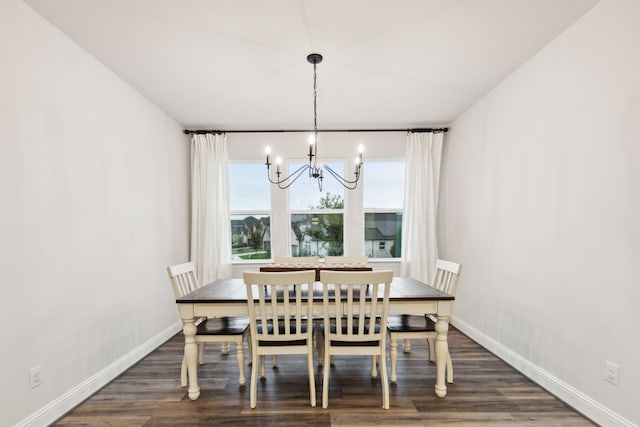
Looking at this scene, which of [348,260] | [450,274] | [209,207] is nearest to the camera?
[450,274]

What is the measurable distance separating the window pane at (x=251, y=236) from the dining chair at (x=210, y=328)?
1.47 meters

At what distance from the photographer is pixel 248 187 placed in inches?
165

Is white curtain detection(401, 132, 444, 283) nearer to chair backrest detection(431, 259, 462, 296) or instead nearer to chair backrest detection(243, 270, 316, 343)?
chair backrest detection(431, 259, 462, 296)

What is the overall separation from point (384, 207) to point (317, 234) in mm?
1105

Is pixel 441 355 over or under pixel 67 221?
under

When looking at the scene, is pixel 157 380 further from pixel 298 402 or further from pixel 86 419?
pixel 298 402

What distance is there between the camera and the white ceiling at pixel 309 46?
71.1 inches

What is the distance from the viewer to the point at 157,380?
2.39 m

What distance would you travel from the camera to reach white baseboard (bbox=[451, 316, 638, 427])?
5.77ft

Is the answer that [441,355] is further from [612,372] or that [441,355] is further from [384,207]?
[384,207]

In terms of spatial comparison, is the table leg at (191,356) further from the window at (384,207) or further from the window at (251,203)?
the window at (384,207)

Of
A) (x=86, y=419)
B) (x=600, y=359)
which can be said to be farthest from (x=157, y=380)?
(x=600, y=359)

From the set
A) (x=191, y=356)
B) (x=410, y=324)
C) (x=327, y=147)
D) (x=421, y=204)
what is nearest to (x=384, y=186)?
(x=421, y=204)

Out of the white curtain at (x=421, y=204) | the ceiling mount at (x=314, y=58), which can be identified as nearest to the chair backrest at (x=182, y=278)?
the ceiling mount at (x=314, y=58)
